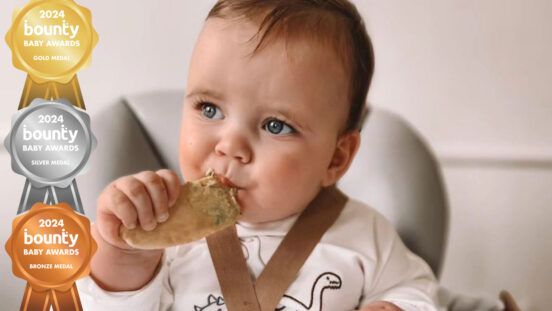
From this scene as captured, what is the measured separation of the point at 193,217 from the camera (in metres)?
0.51

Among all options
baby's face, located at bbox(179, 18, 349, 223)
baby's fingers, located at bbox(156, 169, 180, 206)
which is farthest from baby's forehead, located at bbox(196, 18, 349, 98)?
baby's fingers, located at bbox(156, 169, 180, 206)

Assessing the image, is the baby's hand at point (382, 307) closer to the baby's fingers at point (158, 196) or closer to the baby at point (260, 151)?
the baby at point (260, 151)

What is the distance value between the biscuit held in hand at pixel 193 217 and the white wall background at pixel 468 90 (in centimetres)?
32

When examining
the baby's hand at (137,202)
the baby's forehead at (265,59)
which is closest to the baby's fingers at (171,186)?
the baby's hand at (137,202)

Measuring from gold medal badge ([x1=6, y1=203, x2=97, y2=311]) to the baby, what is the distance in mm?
22

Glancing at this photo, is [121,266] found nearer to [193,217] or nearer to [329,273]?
[193,217]

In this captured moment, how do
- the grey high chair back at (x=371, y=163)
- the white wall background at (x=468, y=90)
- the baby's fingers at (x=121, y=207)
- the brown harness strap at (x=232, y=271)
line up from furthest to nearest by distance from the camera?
the white wall background at (x=468, y=90) < the grey high chair back at (x=371, y=163) < the brown harness strap at (x=232, y=271) < the baby's fingers at (x=121, y=207)

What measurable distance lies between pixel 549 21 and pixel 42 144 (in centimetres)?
78

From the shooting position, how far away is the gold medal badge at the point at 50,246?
488 millimetres

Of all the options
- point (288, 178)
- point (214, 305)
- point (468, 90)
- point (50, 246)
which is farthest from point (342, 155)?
point (468, 90)

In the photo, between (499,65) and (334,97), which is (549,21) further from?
(334,97)

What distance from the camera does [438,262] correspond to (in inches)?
29.3

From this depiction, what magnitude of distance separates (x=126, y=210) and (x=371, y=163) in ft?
1.24

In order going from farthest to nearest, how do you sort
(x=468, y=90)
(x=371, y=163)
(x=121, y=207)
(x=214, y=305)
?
(x=468, y=90), (x=371, y=163), (x=214, y=305), (x=121, y=207)
